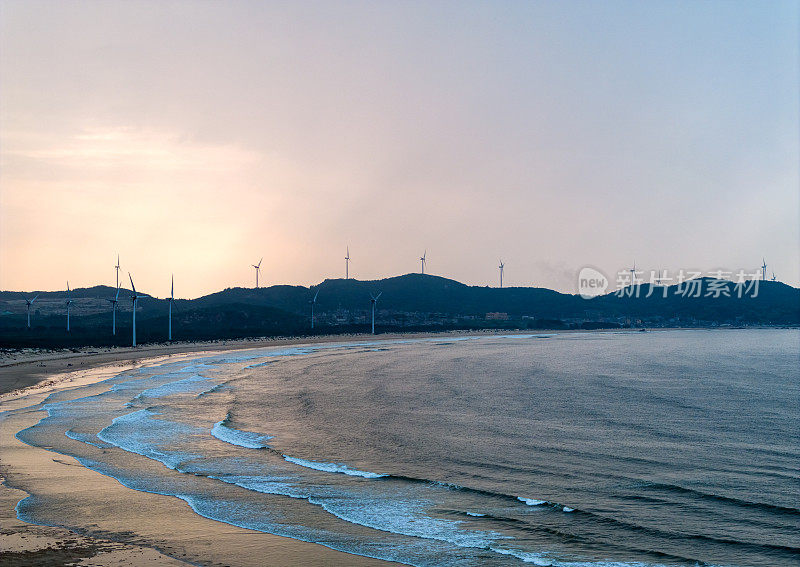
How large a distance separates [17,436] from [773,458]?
90.0ft

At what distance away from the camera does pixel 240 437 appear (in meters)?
27.7

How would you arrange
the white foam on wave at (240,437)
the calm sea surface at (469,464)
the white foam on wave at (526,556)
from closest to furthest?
the white foam on wave at (526,556) → the calm sea surface at (469,464) → the white foam on wave at (240,437)

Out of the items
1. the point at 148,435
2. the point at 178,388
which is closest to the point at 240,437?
the point at 148,435

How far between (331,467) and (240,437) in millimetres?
7098

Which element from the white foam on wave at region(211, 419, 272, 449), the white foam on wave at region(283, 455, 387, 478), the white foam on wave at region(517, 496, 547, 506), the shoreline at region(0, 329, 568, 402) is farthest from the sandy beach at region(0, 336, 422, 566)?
the shoreline at region(0, 329, 568, 402)

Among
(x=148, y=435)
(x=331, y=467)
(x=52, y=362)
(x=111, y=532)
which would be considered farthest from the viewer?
(x=52, y=362)

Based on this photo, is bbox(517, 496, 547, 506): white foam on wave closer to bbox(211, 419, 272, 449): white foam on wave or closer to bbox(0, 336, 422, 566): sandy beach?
bbox(0, 336, 422, 566): sandy beach

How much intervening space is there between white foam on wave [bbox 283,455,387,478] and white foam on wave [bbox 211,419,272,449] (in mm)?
3003

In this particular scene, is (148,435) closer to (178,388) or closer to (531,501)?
(531,501)

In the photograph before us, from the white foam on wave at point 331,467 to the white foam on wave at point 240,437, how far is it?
9.85 feet

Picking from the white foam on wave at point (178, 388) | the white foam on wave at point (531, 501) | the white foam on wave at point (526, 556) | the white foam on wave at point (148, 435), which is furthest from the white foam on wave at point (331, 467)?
the white foam on wave at point (178, 388)

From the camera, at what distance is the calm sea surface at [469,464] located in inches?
564

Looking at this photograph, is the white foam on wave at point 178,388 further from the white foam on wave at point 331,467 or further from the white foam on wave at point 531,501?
the white foam on wave at point 531,501

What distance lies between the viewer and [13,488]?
17922 millimetres
